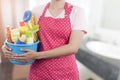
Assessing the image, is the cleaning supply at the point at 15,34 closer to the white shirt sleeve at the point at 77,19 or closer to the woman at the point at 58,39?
the woman at the point at 58,39

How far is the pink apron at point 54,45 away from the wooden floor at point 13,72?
43cm

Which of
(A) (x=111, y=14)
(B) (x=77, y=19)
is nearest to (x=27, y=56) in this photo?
(B) (x=77, y=19)

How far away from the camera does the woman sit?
2.69 ft

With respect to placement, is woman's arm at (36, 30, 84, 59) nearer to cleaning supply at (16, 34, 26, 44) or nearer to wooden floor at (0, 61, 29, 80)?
cleaning supply at (16, 34, 26, 44)

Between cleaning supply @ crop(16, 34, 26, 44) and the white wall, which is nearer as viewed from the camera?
cleaning supply @ crop(16, 34, 26, 44)

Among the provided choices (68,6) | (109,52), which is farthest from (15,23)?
(109,52)

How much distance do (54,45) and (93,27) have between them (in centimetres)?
110

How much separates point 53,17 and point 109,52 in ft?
3.09

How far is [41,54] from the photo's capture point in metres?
0.79

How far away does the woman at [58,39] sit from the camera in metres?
0.82

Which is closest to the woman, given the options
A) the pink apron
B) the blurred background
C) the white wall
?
the pink apron

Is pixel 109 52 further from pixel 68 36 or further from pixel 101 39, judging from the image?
pixel 68 36

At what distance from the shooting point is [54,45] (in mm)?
857

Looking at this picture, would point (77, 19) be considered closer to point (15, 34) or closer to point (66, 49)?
point (66, 49)
